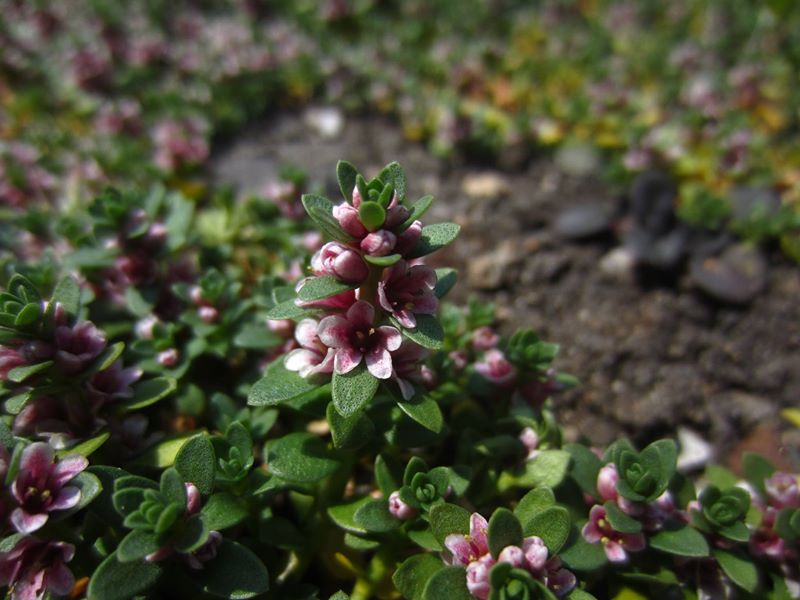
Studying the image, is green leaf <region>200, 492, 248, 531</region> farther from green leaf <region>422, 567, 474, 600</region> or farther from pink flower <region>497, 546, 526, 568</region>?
pink flower <region>497, 546, 526, 568</region>

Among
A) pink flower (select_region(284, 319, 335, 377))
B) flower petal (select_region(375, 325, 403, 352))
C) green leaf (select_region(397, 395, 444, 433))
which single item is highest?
flower petal (select_region(375, 325, 403, 352))

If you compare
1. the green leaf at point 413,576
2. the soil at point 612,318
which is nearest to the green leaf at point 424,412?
the green leaf at point 413,576

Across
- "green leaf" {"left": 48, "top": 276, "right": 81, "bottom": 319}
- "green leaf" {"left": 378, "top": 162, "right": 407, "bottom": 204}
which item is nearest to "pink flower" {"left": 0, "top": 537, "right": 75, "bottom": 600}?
"green leaf" {"left": 48, "top": 276, "right": 81, "bottom": 319}

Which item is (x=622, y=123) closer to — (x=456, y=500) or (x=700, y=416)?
(x=700, y=416)

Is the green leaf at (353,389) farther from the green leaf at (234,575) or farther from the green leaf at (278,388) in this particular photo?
the green leaf at (234,575)

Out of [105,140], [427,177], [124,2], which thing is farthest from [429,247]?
[124,2]

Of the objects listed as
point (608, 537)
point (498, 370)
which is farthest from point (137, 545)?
point (608, 537)
